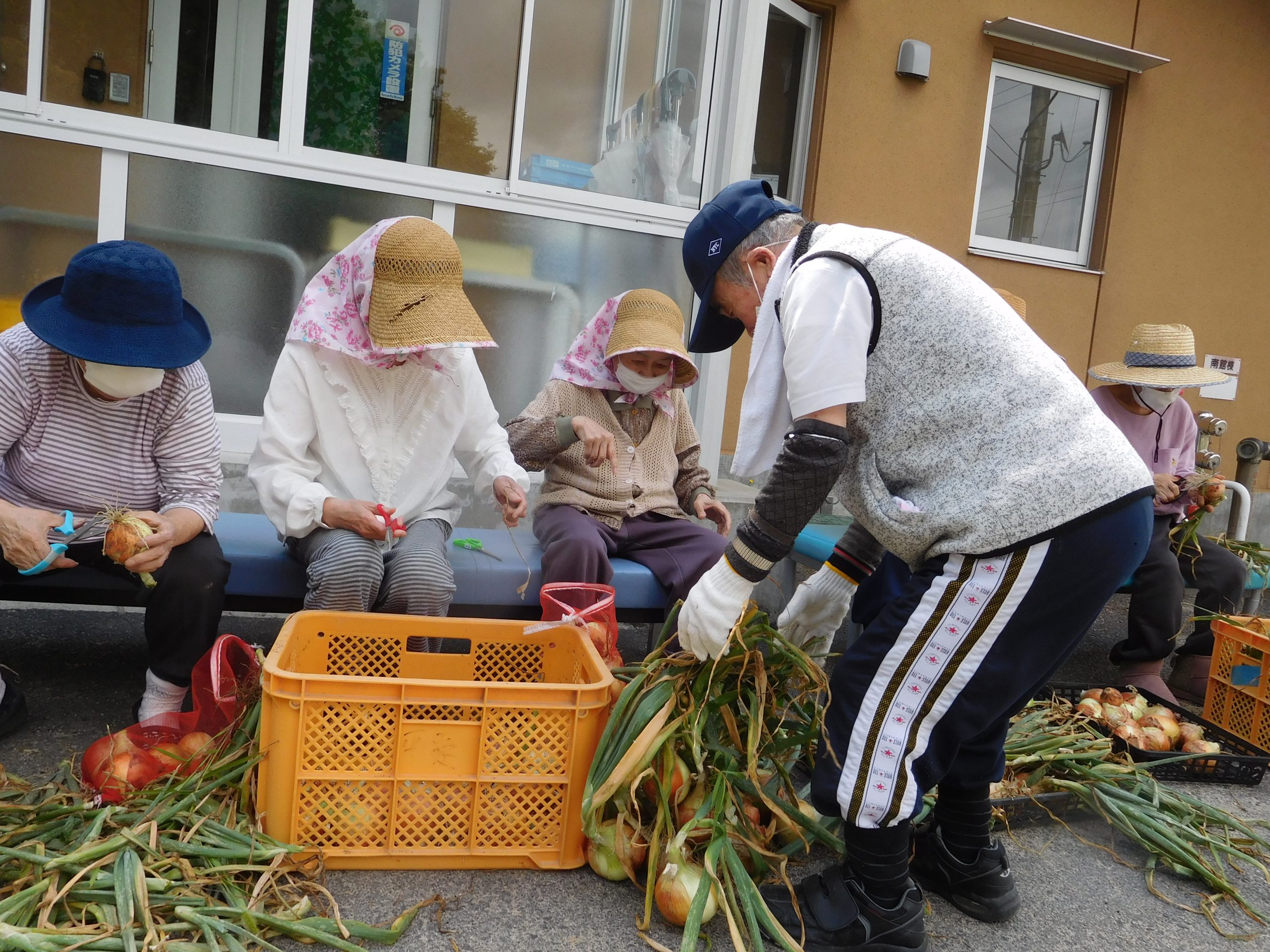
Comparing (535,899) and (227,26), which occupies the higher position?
(227,26)

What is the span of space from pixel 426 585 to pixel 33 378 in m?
1.16

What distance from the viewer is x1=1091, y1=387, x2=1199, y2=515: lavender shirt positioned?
4.34m

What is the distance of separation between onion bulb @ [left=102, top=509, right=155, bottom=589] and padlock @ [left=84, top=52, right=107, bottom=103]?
2.40 meters

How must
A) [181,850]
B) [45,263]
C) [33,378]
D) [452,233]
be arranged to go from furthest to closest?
[452,233], [45,263], [33,378], [181,850]

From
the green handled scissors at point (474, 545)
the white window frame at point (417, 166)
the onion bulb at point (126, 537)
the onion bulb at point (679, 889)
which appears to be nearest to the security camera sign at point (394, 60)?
the white window frame at point (417, 166)

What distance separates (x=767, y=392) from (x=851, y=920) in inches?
43.2

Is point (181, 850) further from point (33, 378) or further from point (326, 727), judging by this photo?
point (33, 378)

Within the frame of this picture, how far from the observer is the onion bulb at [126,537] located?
2.45 meters

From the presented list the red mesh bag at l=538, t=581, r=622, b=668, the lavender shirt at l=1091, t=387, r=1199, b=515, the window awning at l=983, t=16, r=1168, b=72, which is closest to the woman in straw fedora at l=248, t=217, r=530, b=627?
the red mesh bag at l=538, t=581, r=622, b=668

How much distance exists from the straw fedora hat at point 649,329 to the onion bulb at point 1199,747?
2.04m

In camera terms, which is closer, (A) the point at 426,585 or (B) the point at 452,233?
(A) the point at 426,585

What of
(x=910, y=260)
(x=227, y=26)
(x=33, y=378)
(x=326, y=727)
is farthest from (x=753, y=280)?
(x=227, y=26)

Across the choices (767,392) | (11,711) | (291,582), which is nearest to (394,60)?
(291,582)

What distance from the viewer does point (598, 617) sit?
2.61 m
